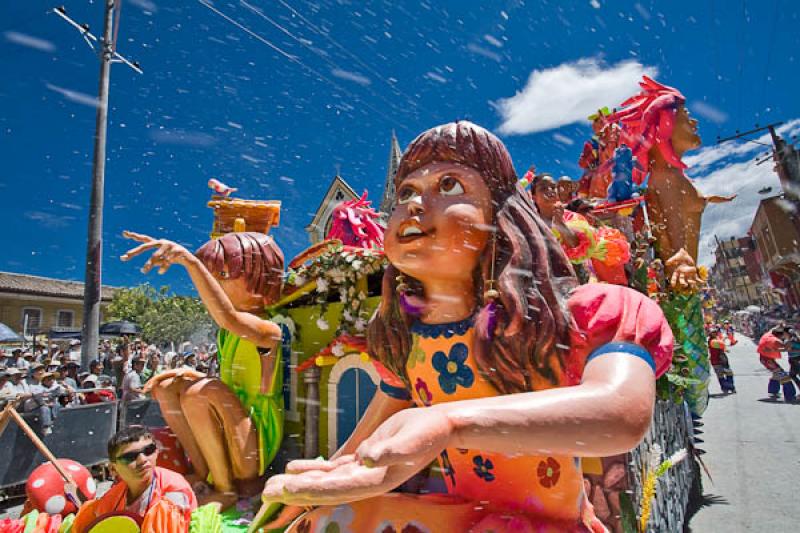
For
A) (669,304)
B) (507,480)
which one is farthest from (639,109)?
(507,480)

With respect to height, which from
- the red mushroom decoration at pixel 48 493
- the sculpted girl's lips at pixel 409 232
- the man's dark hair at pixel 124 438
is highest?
the sculpted girl's lips at pixel 409 232

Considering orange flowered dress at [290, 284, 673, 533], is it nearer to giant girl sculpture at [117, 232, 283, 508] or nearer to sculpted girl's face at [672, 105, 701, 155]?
giant girl sculpture at [117, 232, 283, 508]

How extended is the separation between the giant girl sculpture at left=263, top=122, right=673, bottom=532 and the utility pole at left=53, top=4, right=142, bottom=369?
8.02 meters

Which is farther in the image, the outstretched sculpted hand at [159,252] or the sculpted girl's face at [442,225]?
the outstretched sculpted hand at [159,252]

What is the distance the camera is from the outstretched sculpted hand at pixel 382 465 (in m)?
0.92

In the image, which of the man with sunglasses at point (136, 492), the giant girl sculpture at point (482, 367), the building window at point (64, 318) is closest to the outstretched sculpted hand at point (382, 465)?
→ the giant girl sculpture at point (482, 367)

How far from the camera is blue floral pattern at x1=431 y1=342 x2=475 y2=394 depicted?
4.74 ft

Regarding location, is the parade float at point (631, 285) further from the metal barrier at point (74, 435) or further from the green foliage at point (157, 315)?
the green foliage at point (157, 315)

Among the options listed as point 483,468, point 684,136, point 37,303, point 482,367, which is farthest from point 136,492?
point 37,303

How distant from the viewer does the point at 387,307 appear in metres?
1.69

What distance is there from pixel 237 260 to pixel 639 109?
3547mm

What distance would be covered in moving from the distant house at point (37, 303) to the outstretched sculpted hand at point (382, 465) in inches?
1238

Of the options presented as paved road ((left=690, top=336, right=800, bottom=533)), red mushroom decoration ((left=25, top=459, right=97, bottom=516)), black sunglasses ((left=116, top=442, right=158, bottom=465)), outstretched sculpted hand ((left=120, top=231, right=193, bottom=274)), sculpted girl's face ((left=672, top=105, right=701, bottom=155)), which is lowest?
paved road ((left=690, top=336, right=800, bottom=533))

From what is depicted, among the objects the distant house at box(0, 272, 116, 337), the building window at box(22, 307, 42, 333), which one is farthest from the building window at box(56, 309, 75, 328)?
the building window at box(22, 307, 42, 333)
